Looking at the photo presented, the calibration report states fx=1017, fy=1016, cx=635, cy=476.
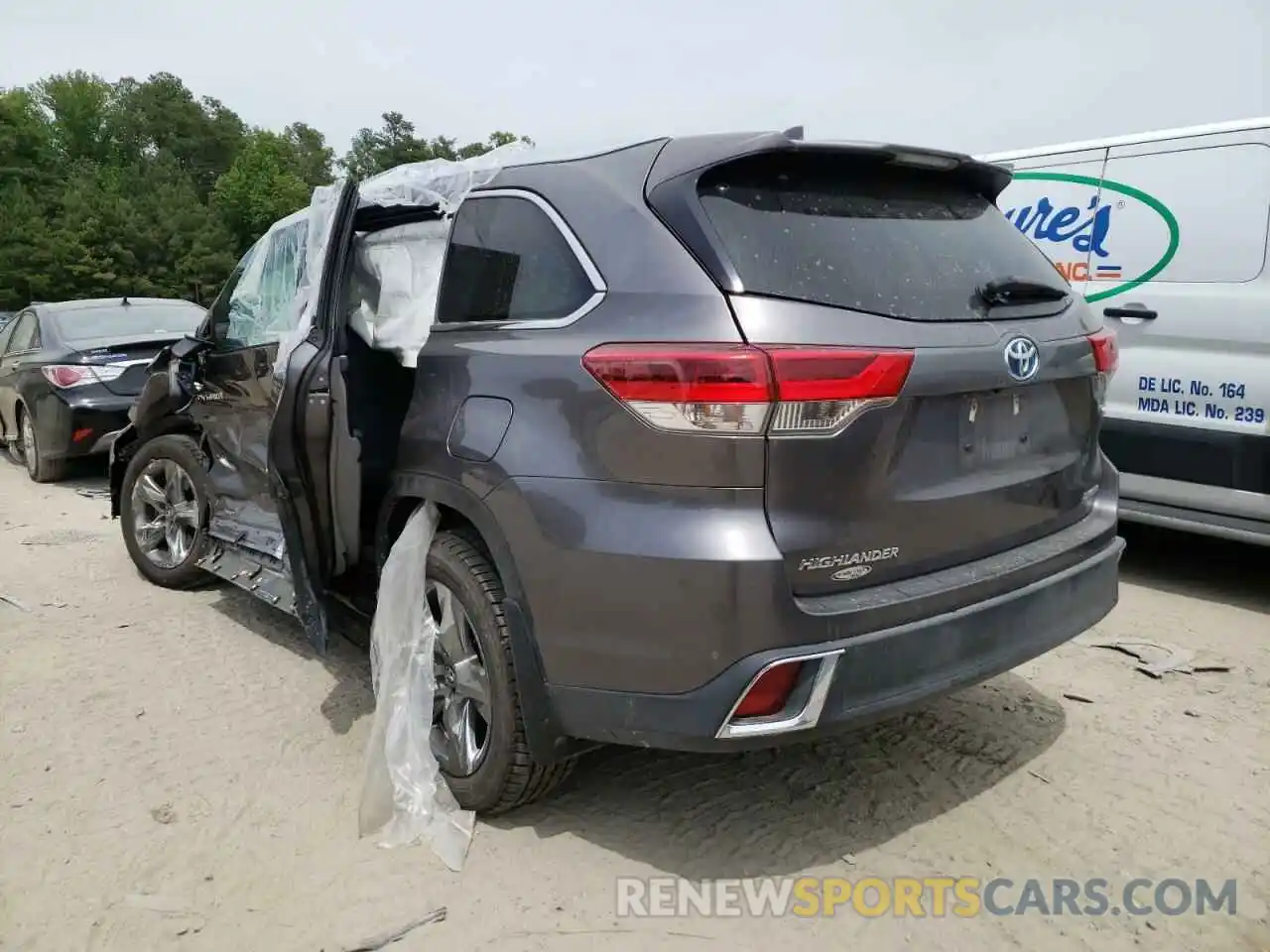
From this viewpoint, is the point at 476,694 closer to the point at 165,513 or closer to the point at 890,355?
the point at 890,355

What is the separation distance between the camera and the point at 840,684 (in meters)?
2.36

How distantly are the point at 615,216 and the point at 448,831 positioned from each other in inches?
69.6

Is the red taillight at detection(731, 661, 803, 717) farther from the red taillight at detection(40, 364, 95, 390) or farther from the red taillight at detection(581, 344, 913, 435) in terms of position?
the red taillight at detection(40, 364, 95, 390)

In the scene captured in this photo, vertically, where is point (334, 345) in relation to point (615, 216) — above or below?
below

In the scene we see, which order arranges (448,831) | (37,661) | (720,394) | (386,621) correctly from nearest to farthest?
(720,394)
(448,831)
(386,621)
(37,661)

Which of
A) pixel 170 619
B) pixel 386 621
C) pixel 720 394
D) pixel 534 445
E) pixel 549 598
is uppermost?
pixel 720 394

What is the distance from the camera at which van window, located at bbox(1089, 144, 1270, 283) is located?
452 centimetres

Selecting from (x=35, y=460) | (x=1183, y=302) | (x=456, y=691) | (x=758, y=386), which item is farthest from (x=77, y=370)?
(x=1183, y=302)

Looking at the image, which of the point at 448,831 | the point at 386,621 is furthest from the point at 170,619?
the point at 448,831

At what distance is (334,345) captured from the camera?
3.38 meters

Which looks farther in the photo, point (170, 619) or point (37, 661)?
point (170, 619)

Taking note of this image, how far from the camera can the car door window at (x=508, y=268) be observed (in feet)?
8.94

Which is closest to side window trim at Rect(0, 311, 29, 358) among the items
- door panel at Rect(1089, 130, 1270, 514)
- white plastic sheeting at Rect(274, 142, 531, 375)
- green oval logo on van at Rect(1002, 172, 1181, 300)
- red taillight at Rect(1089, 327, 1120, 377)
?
white plastic sheeting at Rect(274, 142, 531, 375)

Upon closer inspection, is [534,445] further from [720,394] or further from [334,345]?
[334,345]
